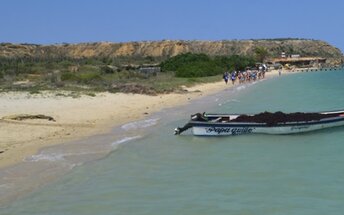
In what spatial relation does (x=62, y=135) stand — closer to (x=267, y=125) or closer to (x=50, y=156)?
(x=50, y=156)

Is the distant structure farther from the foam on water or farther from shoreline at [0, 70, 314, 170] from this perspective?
the foam on water

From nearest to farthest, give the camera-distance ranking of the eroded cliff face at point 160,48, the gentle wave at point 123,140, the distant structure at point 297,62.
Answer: the gentle wave at point 123,140
the distant structure at point 297,62
the eroded cliff face at point 160,48

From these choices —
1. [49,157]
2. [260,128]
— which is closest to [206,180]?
[49,157]

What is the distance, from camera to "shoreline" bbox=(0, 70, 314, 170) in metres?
15.1

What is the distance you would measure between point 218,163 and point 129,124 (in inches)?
341

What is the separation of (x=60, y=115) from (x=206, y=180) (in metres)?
12.7

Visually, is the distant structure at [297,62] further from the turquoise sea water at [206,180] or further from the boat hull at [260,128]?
the turquoise sea water at [206,180]

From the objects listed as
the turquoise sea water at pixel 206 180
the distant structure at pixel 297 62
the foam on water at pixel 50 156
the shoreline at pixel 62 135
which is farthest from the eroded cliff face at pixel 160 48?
the foam on water at pixel 50 156

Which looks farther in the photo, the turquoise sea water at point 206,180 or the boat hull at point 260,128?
the boat hull at point 260,128

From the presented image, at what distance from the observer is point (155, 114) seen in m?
24.9

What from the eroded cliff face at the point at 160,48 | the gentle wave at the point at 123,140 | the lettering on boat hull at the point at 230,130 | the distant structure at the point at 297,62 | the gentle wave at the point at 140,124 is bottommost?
the gentle wave at the point at 123,140

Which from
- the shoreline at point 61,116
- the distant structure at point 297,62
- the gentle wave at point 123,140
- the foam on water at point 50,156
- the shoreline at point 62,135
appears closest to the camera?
the shoreline at point 62,135

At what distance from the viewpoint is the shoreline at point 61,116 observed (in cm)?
1512

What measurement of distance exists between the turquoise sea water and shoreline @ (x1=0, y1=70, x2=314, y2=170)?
199cm
